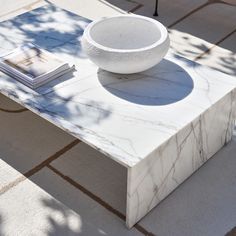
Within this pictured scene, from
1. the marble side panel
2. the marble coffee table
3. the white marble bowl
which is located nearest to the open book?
the marble coffee table

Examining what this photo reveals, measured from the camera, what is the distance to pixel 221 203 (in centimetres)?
217

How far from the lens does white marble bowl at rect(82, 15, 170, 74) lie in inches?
84.7

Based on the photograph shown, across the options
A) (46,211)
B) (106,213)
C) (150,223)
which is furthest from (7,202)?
(150,223)

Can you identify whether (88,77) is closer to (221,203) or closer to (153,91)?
(153,91)

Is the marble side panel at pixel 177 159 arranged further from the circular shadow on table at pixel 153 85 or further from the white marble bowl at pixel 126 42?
the white marble bowl at pixel 126 42

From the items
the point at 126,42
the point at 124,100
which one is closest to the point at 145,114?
the point at 124,100

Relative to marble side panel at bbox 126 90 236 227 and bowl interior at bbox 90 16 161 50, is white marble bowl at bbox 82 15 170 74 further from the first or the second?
marble side panel at bbox 126 90 236 227

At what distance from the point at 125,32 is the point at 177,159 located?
71 cm

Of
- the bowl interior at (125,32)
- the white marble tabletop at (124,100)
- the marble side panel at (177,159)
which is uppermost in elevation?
the bowl interior at (125,32)

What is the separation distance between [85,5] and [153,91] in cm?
177

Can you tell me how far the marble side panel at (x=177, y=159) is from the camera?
1945 mm

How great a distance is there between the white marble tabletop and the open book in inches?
1.3

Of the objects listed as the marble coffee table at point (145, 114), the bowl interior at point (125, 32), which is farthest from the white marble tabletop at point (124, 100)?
the bowl interior at point (125, 32)

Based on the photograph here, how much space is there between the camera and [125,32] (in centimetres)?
246
